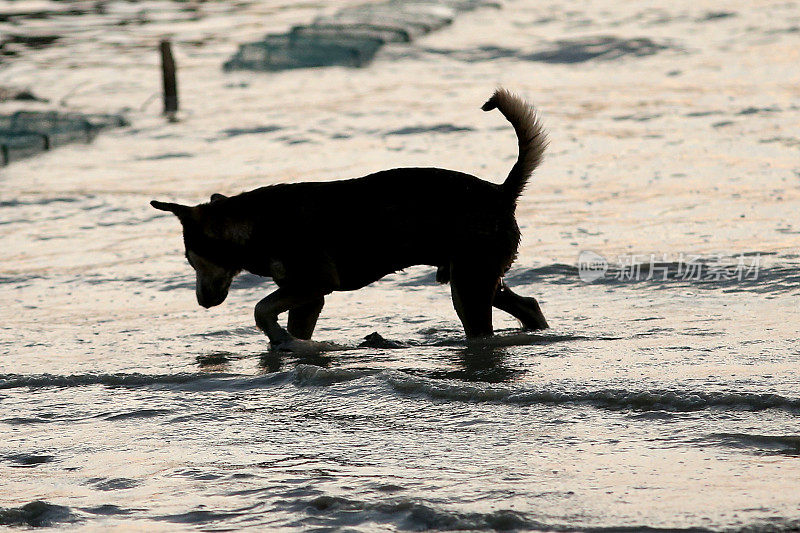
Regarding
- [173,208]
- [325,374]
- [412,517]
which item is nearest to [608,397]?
[325,374]

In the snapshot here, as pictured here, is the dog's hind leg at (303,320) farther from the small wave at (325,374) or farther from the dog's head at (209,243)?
the small wave at (325,374)

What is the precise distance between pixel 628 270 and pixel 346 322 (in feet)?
7.42

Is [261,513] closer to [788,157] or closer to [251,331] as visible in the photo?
[251,331]

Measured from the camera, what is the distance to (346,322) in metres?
9.56

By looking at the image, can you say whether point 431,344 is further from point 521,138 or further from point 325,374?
point 521,138

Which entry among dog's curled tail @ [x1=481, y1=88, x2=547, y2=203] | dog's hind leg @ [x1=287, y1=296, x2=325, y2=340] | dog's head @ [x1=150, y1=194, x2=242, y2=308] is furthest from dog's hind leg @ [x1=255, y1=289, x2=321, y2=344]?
dog's curled tail @ [x1=481, y1=88, x2=547, y2=203]

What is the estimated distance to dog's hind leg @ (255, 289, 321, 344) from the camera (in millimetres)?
Answer: 8320

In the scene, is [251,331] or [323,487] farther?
[251,331]

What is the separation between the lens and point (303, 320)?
28.7 feet

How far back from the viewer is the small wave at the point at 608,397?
680 centimetres

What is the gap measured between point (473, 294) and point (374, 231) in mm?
699

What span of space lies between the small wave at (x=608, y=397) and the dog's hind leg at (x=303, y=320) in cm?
127

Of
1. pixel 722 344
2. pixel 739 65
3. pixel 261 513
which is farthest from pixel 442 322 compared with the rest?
pixel 739 65

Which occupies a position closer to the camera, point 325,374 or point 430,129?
point 325,374
